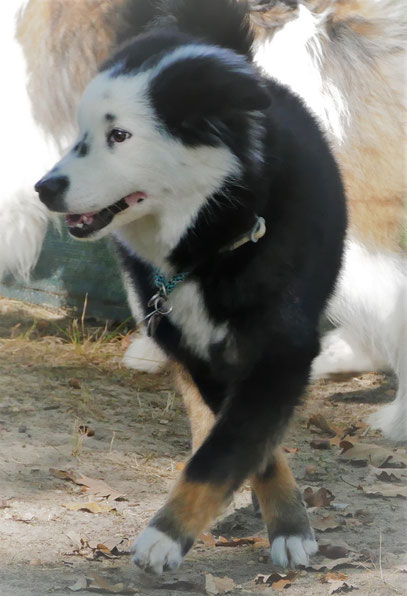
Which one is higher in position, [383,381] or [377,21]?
[377,21]

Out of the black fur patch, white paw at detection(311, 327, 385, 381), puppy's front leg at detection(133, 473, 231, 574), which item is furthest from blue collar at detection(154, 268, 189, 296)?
white paw at detection(311, 327, 385, 381)

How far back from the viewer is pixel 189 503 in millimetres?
2500

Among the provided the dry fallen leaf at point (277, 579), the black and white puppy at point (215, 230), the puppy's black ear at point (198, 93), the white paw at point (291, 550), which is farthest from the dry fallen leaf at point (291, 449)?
the puppy's black ear at point (198, 93)

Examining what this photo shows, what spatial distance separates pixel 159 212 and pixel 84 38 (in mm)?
2161

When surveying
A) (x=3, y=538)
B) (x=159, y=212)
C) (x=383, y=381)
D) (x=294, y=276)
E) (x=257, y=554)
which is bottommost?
(x=383, y=381)

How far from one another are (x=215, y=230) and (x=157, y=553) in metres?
0.88

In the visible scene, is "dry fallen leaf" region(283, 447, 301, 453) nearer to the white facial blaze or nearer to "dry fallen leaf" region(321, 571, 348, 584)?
"dry fallen leaf" region(321, 571, 348, 584)

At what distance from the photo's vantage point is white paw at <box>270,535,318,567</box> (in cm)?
274

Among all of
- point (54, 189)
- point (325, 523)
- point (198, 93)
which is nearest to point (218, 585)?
point (325, 523)

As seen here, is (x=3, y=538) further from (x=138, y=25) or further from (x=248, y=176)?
(x=138, y=25)

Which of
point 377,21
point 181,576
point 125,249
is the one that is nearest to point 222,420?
point 181,576

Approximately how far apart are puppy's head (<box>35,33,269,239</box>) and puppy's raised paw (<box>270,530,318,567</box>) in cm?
99

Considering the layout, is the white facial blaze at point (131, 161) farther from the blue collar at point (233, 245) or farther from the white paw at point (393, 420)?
the white paw at point (393, 420)

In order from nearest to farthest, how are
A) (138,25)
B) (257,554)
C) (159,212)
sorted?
(159,212), (257,554), (138,25)
